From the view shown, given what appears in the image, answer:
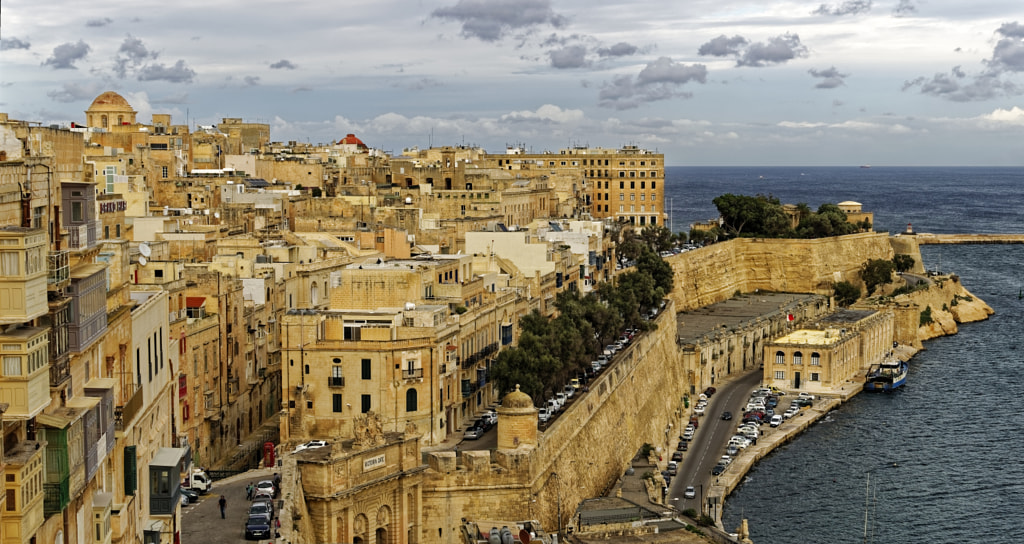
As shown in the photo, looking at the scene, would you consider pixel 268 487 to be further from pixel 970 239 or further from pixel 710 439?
pixel 970 239

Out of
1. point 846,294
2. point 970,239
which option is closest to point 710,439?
point 846,294

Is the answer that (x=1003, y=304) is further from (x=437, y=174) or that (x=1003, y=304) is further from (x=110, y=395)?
(x=110, y=395)

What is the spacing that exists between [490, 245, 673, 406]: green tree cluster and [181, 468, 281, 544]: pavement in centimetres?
1205

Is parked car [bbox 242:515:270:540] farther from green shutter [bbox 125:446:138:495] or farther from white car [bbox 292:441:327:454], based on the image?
white car [bbox 292:441:327:454]

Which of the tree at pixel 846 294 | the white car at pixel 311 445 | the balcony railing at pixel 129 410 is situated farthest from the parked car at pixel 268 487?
the tree at pixel 846 294

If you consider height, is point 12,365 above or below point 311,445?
above

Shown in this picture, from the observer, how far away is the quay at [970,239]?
154 meters

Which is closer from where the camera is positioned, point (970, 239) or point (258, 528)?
point (258, 528)

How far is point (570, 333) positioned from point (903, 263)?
68203mm

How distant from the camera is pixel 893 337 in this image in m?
89.3

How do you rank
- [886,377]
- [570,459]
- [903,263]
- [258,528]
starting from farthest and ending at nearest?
[903,263], [886,377], [570,459], [258,528]

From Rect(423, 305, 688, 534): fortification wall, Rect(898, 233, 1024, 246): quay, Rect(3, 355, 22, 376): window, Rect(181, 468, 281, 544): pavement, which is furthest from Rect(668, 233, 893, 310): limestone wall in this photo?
Rect(3, 355, 22, 376): window

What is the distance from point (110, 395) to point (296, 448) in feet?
67.1

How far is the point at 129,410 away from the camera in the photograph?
910 inches
